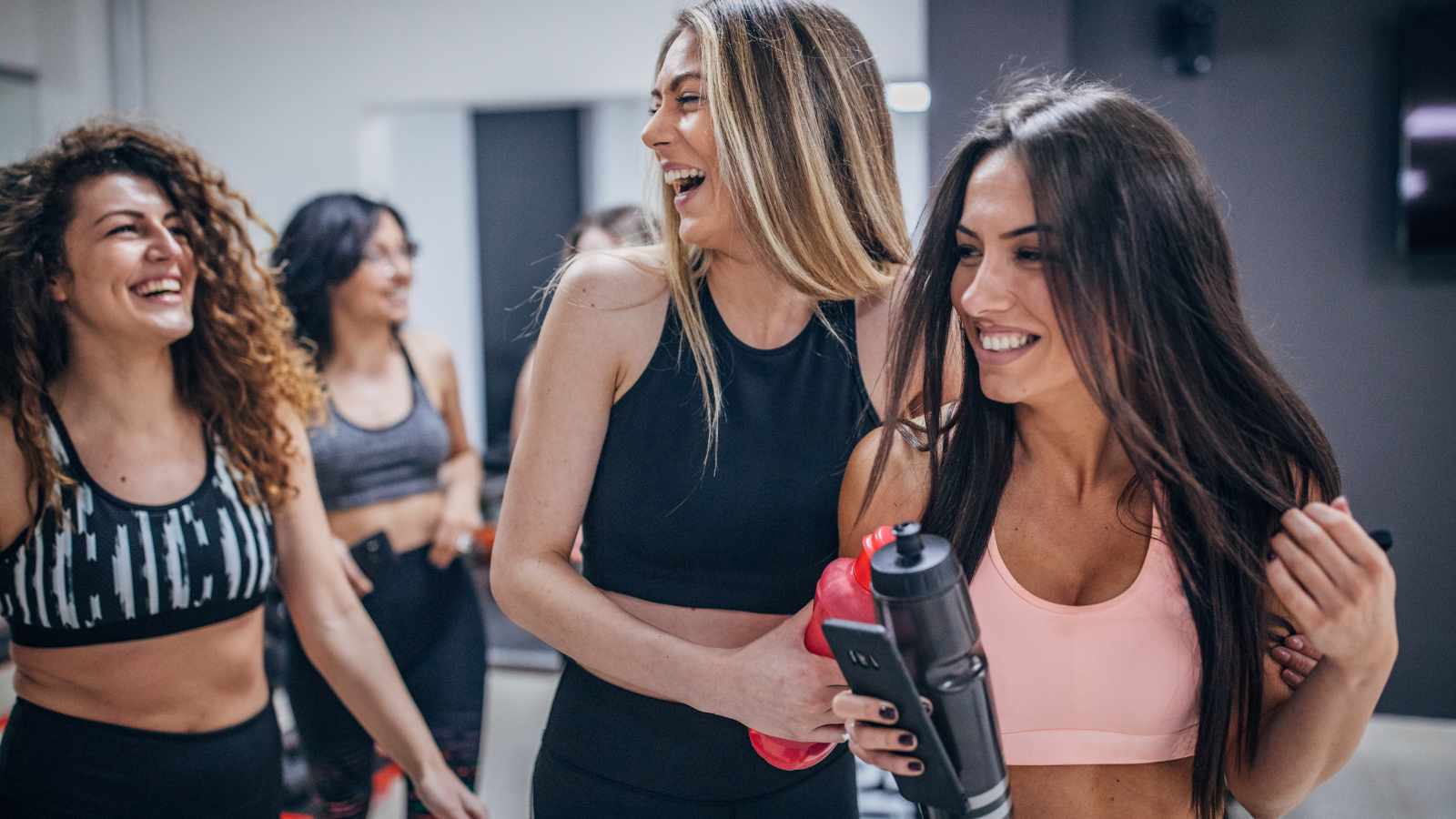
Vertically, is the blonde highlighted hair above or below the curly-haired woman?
above

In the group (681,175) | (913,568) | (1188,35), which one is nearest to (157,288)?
(681,175)

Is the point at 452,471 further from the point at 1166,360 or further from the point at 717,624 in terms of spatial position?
the point at 1166,360

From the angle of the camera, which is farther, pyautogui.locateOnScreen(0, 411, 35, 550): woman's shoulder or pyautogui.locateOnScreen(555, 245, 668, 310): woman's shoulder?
pyautogui.locateOnScreen(0, 411, 35, 550): woman's shoulder

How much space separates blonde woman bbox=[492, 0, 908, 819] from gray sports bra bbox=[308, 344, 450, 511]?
1416mm

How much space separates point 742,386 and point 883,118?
Answer: 0.40m

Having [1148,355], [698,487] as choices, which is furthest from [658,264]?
[1148,355]

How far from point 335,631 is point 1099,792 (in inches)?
48.6

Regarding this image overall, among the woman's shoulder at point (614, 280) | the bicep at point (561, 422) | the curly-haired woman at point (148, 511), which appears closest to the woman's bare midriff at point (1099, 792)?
the bicep at point (561, 422)

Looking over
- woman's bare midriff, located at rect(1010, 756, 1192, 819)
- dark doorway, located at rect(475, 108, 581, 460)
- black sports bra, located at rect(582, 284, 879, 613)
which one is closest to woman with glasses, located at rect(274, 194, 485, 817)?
black sports bra, located at rect(582, 284, 879, 613)

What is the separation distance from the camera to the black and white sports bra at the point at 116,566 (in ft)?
5.07

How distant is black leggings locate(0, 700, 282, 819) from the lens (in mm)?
1558

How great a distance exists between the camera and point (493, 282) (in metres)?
5.08

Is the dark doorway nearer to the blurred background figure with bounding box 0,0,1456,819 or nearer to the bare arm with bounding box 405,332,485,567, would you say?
the blurred background figure with bounding box 0,0,1456,819

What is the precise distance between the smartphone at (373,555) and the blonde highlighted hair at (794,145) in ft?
4.92
